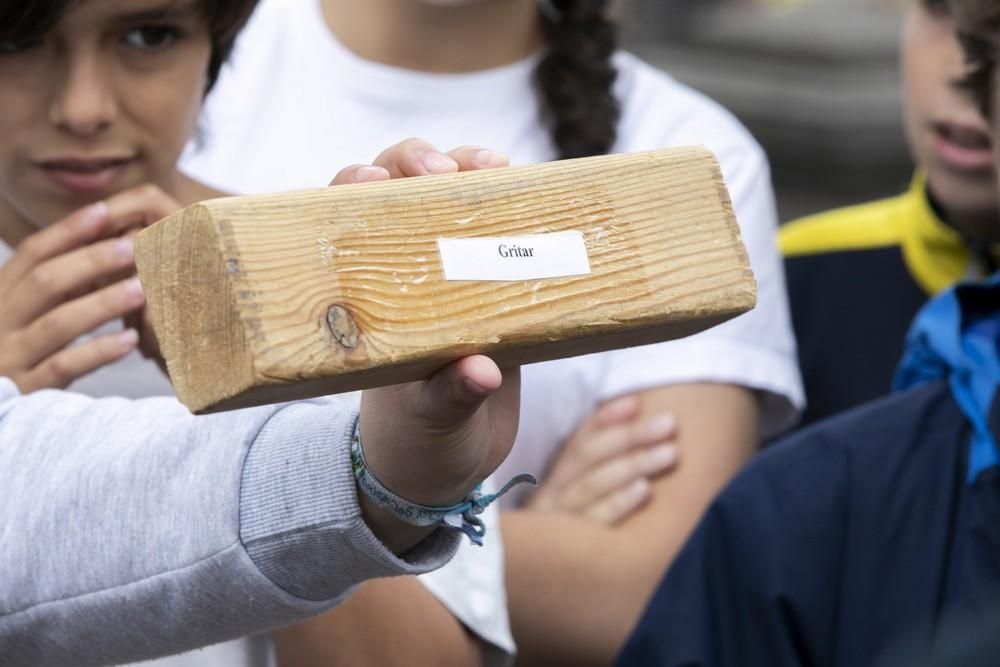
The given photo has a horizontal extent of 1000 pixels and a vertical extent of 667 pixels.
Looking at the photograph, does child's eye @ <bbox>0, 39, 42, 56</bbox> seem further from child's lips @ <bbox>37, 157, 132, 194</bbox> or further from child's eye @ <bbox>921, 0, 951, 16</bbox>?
child's eye @ <bbox>921, 0, 951, 16</bbox>

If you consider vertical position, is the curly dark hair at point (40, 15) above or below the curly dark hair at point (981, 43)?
above

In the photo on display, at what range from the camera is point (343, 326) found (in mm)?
1133

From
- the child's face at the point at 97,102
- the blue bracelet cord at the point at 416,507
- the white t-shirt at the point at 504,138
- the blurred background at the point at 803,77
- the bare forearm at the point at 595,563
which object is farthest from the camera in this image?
the blurred background at the point at 803,77

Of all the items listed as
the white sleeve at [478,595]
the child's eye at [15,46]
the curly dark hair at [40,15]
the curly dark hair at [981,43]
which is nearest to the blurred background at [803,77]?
the curly dark hair at [981,43]

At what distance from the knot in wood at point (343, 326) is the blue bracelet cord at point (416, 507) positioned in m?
0.15

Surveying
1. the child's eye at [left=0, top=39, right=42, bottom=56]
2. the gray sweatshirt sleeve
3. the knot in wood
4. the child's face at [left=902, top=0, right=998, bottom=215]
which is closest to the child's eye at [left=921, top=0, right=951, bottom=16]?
the child's face at [left=902, top=0, right=998, bottom=215]

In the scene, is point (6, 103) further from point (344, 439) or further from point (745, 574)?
point (745, 574)

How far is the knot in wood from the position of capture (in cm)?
113

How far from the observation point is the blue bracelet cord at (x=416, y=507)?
48.6 inches

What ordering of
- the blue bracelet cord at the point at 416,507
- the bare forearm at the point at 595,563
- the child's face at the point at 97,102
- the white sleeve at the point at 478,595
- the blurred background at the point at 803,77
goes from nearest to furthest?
the blue bracelet cord at the point at 416,507 → the white sleeve at the point at 478,595 → the child's face at the point at 97,102 → the bare forearm at the point at 595,563 → the blurred background at the point at 803,77

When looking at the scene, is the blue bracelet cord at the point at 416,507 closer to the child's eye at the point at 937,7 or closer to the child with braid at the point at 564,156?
the child with braid at the point at 564,156

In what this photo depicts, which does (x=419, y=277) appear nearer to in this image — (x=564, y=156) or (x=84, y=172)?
(x=84, y=172)

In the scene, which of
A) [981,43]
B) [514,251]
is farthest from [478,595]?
[981,43]

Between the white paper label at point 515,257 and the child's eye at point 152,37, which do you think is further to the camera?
the child's eye at point 152,37
